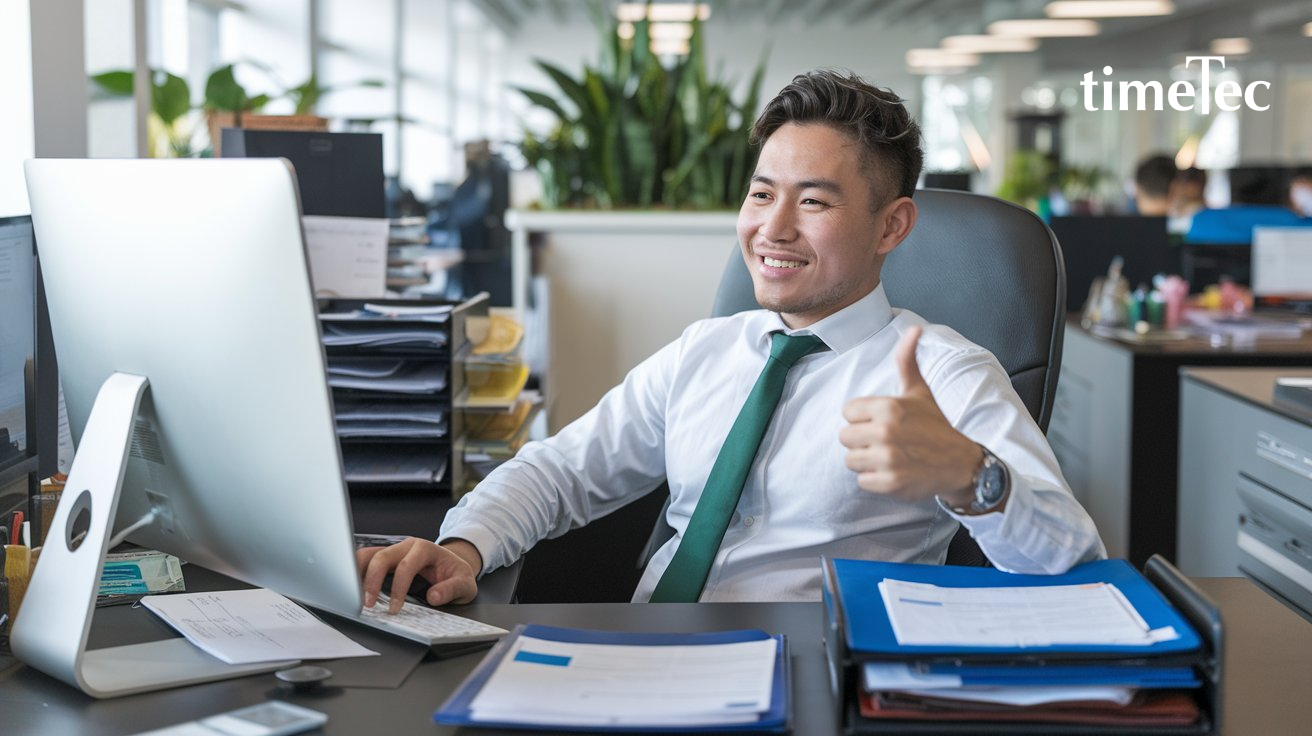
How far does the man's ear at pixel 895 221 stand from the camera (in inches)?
62.7

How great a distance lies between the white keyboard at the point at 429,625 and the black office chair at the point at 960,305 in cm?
53

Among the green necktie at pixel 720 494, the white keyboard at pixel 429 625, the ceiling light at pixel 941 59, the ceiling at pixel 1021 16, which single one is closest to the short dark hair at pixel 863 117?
the green necktie at pixel 720 494

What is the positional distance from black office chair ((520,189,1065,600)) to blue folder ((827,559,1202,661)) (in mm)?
491

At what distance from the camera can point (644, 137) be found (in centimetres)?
356

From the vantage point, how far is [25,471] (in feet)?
4.17

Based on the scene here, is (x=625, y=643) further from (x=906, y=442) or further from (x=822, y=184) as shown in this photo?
(x=822, y=184)

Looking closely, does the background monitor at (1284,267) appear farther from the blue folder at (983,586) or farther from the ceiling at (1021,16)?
the ceiling at (1021,16)

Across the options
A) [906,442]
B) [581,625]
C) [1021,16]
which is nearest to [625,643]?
[581,625]

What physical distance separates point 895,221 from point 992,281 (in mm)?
205

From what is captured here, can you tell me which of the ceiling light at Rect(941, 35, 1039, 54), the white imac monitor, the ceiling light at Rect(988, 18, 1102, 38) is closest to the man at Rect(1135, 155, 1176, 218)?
the ceiling light at Rect(988, 18, 1102, 38)

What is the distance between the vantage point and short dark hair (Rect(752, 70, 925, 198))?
154 cm

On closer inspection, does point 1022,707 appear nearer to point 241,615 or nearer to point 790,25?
point 241,615

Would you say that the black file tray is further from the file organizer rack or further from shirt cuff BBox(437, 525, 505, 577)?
the file organizer rack

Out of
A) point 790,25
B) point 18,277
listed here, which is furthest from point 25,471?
point 790,25
